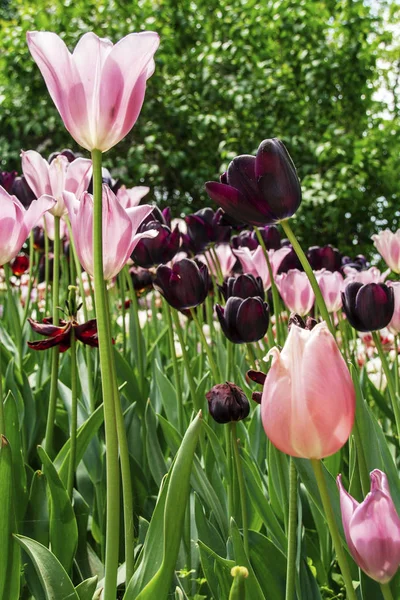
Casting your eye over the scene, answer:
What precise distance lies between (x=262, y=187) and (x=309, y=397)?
0.29 meters

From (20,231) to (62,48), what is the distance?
0.25 m

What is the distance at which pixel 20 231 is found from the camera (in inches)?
29.4

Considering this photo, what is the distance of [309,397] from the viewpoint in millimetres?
423

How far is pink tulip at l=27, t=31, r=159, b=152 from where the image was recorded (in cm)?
55

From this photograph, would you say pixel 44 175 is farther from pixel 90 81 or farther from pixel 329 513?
pixel 329 513

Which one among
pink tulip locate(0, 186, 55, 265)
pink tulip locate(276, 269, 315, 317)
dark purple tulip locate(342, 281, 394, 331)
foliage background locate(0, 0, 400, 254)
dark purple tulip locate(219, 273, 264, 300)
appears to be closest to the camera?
pink tulip locate(0, 186, 55, 265)

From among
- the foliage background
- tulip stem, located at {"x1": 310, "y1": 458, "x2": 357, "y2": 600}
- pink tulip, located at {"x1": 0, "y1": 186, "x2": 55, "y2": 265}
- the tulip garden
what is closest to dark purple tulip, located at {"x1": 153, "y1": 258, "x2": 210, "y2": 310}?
the tulip garden

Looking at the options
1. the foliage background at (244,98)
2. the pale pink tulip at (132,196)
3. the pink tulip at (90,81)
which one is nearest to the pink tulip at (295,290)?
the pale pink tulip at (132,196)

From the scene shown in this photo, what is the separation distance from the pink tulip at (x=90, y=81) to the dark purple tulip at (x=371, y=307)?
46 centimetres

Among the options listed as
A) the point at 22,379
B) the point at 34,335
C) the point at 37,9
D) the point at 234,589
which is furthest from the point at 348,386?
the point at 37,9

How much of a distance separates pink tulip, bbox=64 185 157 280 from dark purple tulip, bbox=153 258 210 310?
1.12ft

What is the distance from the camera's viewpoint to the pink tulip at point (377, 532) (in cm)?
46

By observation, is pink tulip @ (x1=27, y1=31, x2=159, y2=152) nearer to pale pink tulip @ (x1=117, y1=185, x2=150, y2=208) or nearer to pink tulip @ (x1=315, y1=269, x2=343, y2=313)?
pale pink tulip @ (x1=117, y1=185, x2=150, y2=208)

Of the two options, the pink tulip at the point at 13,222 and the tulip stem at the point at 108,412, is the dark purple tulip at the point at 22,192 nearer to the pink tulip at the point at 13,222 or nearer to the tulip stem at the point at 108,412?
the pink tulip at the point at 13,222
